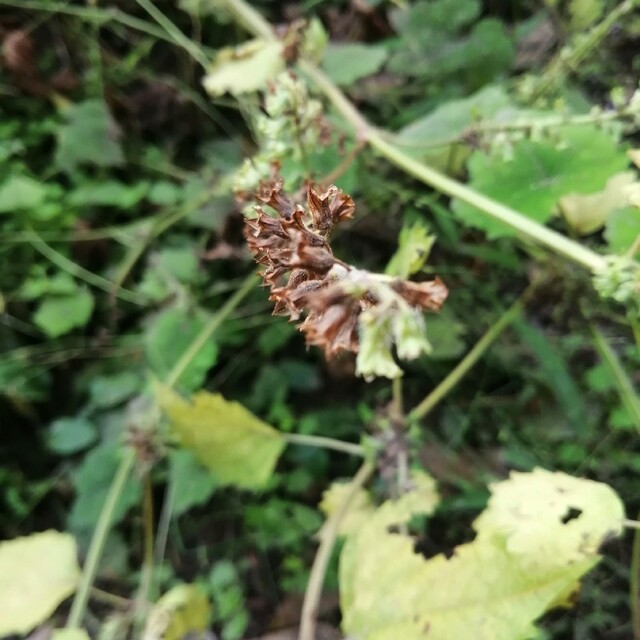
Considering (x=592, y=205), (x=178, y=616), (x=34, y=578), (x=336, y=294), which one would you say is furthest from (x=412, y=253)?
(x=34, y=578)

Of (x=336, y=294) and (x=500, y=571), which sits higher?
(x=336, y=294)

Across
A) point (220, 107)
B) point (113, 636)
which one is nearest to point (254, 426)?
point (113, 636)

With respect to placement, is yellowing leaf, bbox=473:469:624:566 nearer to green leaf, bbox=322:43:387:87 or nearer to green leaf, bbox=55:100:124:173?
green leaf, bbox=322:43:387:87

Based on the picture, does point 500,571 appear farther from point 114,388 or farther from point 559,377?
point 114,388

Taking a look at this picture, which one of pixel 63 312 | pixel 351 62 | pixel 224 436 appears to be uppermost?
pixel 351 62

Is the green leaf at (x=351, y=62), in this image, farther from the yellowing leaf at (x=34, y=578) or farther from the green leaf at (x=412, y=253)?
the yellowing leaf at (x=34, y=578)

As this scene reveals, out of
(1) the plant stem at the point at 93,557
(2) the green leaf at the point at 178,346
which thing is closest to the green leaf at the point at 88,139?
(2) the green leaf at the point at 178,346
